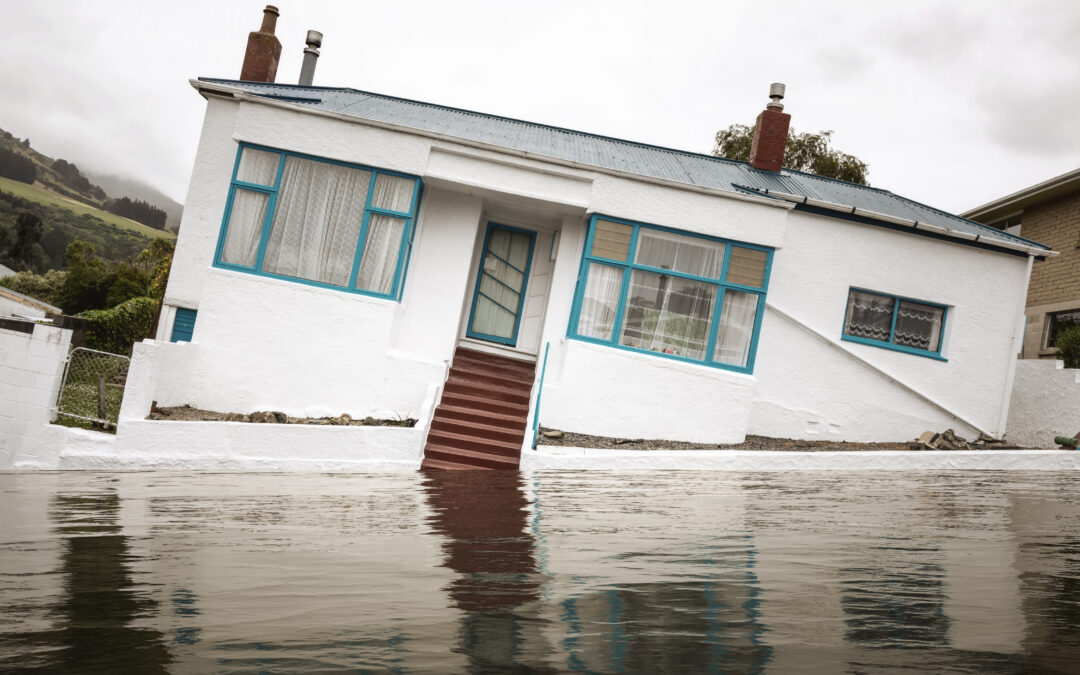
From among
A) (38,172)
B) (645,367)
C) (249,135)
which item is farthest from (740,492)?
(38,172)

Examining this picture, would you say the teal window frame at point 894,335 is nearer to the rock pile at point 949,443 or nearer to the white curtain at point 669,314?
the rock pile at point 949,443

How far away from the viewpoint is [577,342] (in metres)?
11.8

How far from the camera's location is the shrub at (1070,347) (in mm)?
13797

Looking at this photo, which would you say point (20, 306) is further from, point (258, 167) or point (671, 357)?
point (671, 357)

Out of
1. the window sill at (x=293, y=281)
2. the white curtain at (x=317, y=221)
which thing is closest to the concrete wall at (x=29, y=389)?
the window sill at (x=293, y=281)

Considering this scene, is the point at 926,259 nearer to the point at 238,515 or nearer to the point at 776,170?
the point at 776,170

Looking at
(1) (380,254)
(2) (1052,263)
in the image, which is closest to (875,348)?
(1) (380,254)

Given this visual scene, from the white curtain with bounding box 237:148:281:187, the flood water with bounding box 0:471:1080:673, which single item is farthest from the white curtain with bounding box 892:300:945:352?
the white curtain with bounding box 237:148:281:187

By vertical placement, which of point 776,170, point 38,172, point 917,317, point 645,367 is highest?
point 38,172

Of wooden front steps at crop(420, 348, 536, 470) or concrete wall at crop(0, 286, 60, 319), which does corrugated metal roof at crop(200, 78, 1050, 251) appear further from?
concrete wall at crop(0, 286, 60, 319)

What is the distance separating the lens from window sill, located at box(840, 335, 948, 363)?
1317cm

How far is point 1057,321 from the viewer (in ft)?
60.1

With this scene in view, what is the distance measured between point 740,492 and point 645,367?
12.9 feet

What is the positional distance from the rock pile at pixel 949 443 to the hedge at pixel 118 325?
17.0 meters
